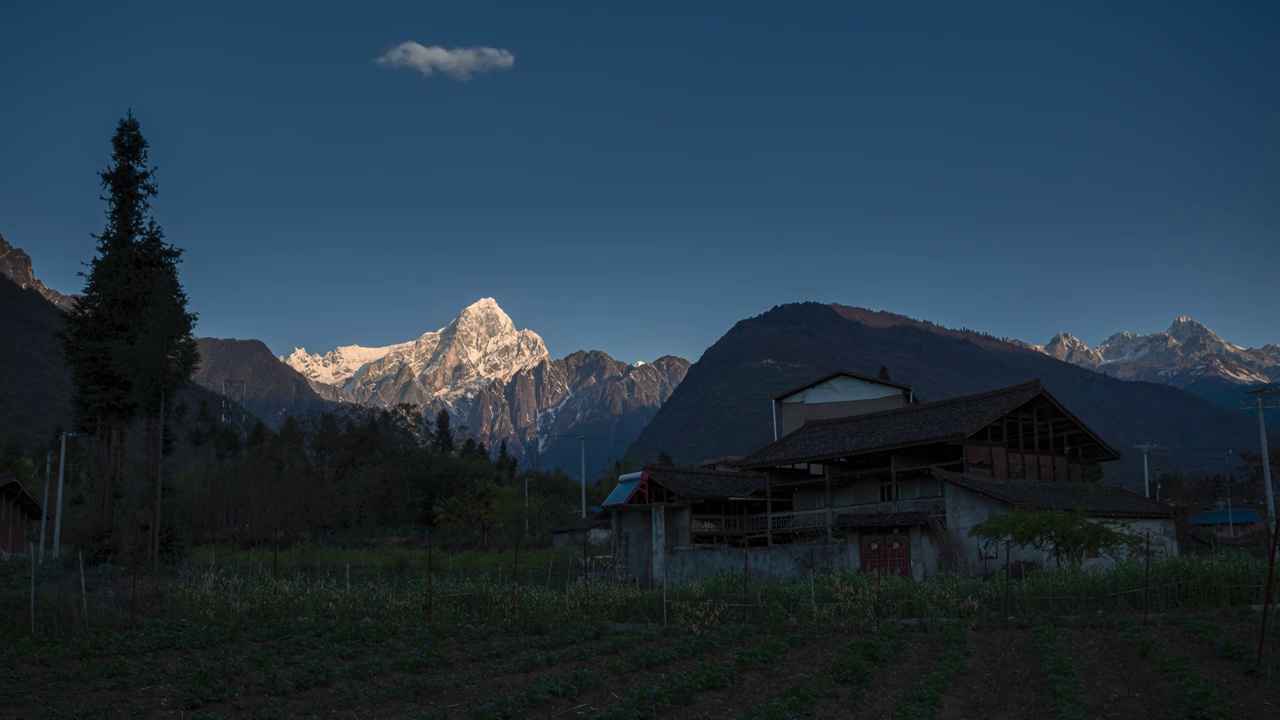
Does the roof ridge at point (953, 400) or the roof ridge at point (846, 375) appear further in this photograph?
the roof ridge at point (846, 375)

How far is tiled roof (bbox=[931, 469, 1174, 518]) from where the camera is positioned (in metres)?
36.4

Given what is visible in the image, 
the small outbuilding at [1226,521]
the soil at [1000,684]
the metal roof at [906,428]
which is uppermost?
the metal roof at [906,428]

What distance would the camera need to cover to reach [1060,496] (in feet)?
127

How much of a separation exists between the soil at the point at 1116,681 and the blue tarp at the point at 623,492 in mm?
29180

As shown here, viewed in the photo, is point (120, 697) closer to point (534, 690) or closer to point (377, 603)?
point (534, 690)

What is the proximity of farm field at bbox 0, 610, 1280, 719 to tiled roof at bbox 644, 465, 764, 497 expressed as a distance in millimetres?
24016

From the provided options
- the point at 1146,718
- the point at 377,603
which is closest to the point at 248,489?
the point at 377,603

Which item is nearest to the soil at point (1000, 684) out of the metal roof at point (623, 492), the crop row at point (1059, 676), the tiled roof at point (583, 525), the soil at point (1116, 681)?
the crop row at point (1059, 676)

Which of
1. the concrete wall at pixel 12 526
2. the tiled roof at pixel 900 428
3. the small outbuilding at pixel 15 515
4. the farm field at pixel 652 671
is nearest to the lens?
the farm field at pixel 652 671

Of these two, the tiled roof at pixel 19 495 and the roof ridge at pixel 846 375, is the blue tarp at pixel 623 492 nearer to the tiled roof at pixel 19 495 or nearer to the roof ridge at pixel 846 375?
the roof ridge at pixel 846 375

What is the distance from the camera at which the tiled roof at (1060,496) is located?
3638 centimetres

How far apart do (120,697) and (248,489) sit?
65.8m

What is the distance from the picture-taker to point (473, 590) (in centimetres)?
2619

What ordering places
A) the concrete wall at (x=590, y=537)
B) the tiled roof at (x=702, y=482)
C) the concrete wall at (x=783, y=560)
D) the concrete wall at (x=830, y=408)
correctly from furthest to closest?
the concrete wall at (x=590, y=537), the concrete wall at (x=830, y=408), the tiled roof at (x=702, y=482), the concrete wall at (x=783, y=560)
